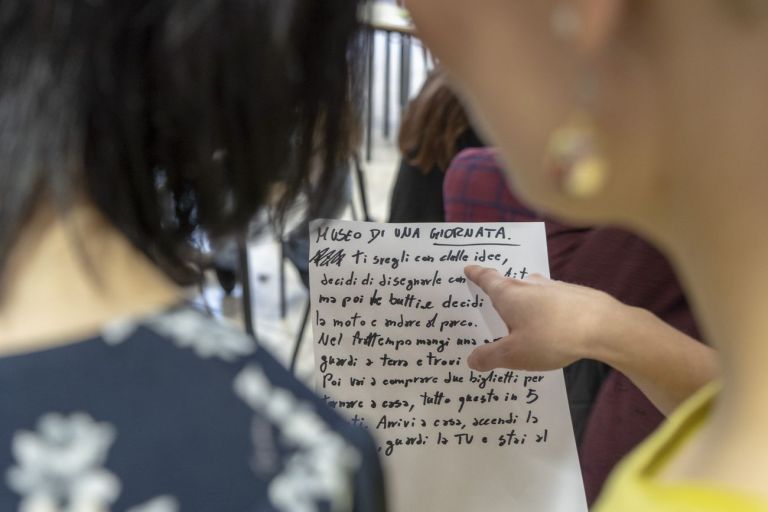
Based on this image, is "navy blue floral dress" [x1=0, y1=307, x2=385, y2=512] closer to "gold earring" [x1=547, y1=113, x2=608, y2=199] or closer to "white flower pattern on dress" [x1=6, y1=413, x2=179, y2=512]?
"white flower pattern on dress" [x1=6, y1=413, x2=179, y2=512]

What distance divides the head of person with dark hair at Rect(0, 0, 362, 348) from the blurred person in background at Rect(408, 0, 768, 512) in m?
0.08

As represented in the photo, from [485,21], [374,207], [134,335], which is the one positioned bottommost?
[134,335]

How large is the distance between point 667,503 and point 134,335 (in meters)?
0.25

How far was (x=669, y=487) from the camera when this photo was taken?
298mm

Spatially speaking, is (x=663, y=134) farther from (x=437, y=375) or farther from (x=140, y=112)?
(x=437, y=375)

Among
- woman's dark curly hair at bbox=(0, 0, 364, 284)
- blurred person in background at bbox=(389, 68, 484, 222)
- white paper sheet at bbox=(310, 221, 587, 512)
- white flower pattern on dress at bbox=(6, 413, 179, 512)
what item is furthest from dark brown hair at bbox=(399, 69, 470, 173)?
white flower pattern on dress at bbox=(6, 413, 179, 512)

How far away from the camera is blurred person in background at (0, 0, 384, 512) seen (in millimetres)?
306

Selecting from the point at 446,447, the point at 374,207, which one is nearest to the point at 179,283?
the point at 446,447

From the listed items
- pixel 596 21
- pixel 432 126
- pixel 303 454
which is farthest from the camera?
pixel 432 126


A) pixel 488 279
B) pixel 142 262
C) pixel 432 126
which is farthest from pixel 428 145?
pixel 142 262

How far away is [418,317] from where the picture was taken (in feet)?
2.17

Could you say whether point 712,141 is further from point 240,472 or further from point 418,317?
point 418,317

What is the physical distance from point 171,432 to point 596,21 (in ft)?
0.83

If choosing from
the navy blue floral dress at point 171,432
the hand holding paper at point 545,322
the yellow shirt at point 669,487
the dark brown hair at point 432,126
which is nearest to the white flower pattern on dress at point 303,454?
the navy blue floral dress at point 171,432
